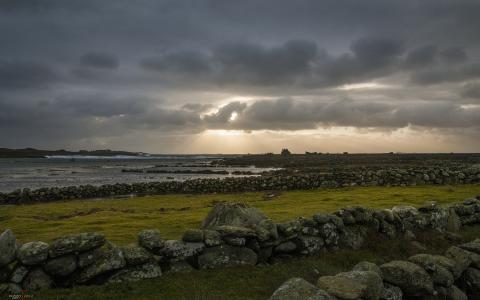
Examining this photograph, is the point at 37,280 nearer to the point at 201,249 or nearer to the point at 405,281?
the point at 201,249

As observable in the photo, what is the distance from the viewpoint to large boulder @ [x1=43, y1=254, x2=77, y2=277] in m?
11.7

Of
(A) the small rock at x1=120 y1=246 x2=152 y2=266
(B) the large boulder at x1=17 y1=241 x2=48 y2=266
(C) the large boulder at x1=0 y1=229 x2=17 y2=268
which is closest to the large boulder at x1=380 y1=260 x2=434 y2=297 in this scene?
(A) the small rock at x1=120 y1=246 x2=152 y2=266

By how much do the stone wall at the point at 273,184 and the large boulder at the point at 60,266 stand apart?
3688 cm

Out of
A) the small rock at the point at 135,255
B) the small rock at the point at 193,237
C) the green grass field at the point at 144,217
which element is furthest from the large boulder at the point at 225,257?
the green grass field at the point at 144,217

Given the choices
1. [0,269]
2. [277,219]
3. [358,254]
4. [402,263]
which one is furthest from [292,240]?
[0,269]

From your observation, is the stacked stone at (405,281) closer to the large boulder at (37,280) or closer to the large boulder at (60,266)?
the large boulder at (60,266)

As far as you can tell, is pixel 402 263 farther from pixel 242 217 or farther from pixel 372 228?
pixel 242 217

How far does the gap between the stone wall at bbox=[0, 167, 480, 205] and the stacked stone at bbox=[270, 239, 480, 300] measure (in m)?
30.8

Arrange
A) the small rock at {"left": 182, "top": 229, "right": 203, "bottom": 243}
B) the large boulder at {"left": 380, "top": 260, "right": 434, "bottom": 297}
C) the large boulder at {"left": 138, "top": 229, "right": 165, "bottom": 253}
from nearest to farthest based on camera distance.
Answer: the large boulder at {"left": 380, "top": 260, "right": 434, "bottom": 297}
the large boulder at {"left": 138, "top": 229, "right": 165, "bottom": 253}
the small rock at {"left": 182, "top": 229, "right": 203, "bottom": 243}

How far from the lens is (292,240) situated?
15188mm

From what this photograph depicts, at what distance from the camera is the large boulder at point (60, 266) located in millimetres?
11703

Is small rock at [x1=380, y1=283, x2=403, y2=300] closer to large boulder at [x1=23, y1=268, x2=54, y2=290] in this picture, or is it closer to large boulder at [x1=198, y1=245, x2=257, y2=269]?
large boulder at [x1=198, y1=245, x2=257, y2=269]

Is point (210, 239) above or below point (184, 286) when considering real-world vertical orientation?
above

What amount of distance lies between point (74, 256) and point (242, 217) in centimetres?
743
